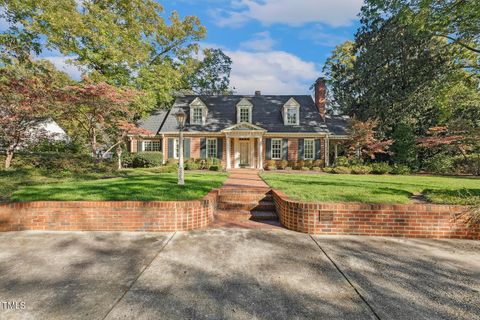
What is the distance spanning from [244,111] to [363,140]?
9.69 m

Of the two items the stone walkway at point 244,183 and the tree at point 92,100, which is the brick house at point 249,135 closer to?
the tree at point 92,100

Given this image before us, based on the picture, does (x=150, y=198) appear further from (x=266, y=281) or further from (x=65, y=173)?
(x=65, y=173)

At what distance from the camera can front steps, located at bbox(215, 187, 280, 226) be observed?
5438 millimetres

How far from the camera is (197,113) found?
750 inches

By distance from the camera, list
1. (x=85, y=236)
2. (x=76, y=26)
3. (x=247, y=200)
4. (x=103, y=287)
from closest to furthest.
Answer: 1. (x=103, y=287)
2. (x=85, y=236)
3. (x=247, y=200)
4. (x=76, y=26)

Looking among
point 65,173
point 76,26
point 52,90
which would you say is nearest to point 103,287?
point 65,173

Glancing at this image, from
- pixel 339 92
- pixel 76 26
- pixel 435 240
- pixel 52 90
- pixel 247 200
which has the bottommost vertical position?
pixel 435 240

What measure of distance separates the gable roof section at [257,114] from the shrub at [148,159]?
7.02 ft

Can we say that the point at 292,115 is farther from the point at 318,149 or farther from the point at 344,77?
the point at 344,77

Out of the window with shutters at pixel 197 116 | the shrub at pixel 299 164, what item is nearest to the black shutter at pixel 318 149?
the shrub at pixel 299 164

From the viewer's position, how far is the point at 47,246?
3746 mm

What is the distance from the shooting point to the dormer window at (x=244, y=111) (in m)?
19.0

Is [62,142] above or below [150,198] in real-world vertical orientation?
above

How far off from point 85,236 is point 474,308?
5.80m
